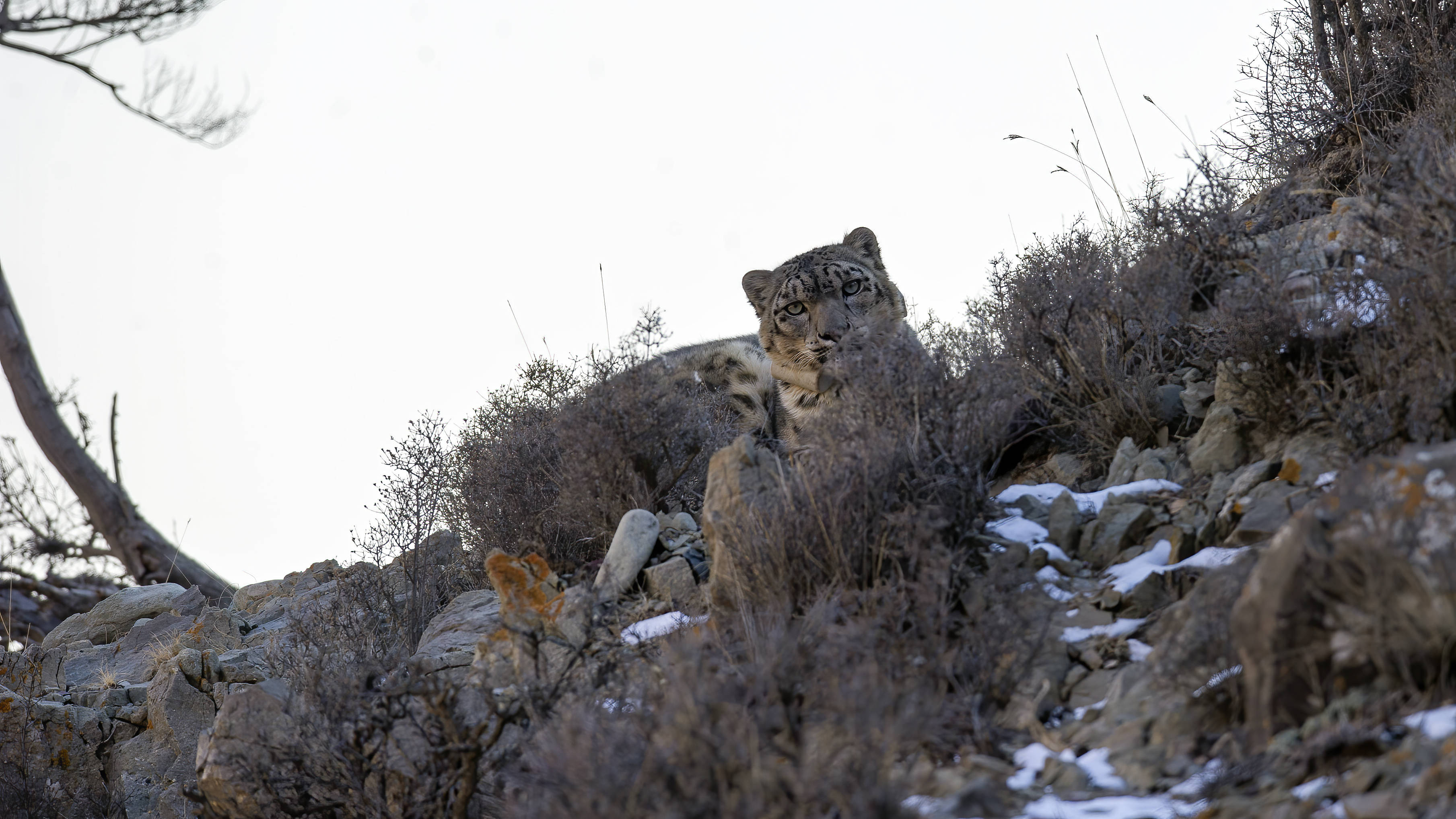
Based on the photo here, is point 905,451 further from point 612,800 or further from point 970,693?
point 612,800

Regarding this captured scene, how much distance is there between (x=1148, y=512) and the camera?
4.42 metres

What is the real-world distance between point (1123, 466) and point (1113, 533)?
0.64 metres

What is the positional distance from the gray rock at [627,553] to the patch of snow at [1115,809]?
255 cm

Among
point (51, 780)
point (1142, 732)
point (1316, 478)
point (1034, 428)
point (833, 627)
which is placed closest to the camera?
point (1142, 732)

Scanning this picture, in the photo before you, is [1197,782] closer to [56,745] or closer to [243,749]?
[243,749]

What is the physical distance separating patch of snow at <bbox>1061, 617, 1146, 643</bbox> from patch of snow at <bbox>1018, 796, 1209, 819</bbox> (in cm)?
94

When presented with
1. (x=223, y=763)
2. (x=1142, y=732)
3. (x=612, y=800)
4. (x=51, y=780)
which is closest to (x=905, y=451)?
(x=1142, y=732)

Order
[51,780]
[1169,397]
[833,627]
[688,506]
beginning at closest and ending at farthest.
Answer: [833,627] → [1169,397] → [51,780] → [688,506]

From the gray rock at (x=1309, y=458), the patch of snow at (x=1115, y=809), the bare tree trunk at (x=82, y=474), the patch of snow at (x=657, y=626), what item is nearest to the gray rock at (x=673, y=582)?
the patch of snow at (x=657, y=626)

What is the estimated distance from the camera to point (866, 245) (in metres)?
8.38

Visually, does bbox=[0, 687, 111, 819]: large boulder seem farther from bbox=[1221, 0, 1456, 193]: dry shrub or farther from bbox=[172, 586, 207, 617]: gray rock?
bbox=[1221, 0, 1456, 193]: dry shrub

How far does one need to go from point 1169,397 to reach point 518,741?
3473mm

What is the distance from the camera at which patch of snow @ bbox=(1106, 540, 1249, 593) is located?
388 cm

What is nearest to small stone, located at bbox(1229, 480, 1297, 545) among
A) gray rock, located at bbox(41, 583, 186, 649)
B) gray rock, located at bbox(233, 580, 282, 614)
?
gray rock, located at bbox(233, 580, 282, 614)
